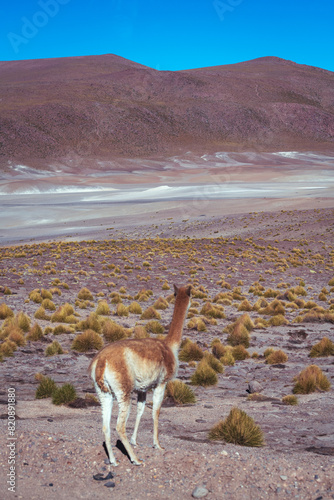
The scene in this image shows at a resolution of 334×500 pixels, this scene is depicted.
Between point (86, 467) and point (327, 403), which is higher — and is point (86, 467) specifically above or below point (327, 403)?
above

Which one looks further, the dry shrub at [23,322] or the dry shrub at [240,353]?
the dry shrub at [23,322]

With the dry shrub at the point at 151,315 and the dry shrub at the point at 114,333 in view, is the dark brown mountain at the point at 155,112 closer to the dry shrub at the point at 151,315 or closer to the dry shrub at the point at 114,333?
the dry shrub at the point at 151,315

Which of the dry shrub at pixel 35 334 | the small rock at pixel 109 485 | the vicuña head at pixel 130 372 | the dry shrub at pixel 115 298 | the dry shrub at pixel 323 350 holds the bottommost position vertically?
the dry shrub at pixel 323 350

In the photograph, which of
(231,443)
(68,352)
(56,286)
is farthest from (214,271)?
(231,443)

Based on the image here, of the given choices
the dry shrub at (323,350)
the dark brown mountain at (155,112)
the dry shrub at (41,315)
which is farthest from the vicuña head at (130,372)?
the dark brown mountain at (155,112)

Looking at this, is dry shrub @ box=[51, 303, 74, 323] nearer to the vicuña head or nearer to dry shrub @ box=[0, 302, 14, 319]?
dry shrub @ box=[0, 302, 14, 319]

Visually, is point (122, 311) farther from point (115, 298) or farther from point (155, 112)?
point (155, 112)

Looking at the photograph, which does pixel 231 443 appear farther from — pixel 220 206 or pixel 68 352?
pixel 220 206

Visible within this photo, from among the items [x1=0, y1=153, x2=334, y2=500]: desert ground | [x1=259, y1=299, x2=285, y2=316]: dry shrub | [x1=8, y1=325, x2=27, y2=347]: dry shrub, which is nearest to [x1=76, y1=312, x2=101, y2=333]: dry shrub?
[x1=0, y1=153, x2=334, y2=500]: desert ground
